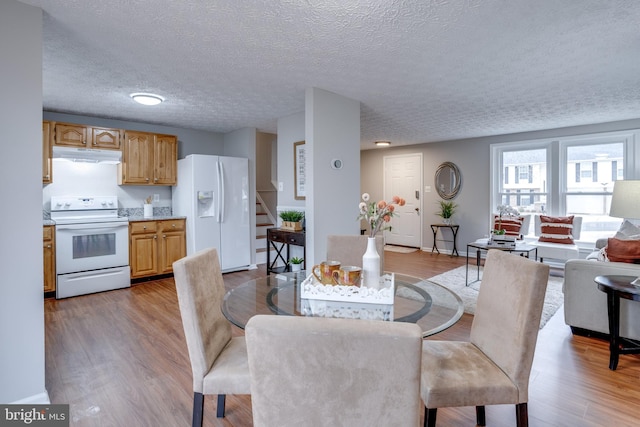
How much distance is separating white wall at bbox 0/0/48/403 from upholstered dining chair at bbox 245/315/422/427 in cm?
185

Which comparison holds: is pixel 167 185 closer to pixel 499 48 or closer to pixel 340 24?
pixel 340 24

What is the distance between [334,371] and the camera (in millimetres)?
852

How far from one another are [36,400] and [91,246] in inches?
106

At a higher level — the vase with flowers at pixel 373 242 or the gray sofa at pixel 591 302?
the vase with flowers at pixel 373 242

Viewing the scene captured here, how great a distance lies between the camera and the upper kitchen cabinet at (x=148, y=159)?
4840 millimetres

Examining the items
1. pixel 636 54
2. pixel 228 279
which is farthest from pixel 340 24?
pixel 228 279

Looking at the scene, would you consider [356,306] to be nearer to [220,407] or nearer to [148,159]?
[220,407]

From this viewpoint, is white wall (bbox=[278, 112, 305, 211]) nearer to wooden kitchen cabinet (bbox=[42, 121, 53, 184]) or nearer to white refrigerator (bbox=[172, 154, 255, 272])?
white refrigerator (bbox=[172, 154, 255, 272])

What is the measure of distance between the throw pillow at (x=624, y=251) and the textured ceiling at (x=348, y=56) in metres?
1.55

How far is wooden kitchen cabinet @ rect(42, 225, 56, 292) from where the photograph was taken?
13.1 ft

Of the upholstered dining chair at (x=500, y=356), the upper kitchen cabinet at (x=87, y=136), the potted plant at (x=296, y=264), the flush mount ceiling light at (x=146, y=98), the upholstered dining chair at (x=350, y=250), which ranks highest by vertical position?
the flush mount ceiling light at (x=146, y=98)

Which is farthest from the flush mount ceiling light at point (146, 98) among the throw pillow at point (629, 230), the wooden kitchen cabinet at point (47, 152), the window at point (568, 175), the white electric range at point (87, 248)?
the window at point (568, 175)

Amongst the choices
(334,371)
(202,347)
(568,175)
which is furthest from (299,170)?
(568,175)

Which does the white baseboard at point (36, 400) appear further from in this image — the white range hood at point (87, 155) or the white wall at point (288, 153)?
the white range hood at point (87, 155)
